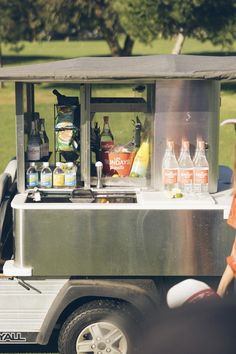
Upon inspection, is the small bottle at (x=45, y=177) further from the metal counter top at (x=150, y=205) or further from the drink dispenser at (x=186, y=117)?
the drink dispenser at (x=186, y=117)

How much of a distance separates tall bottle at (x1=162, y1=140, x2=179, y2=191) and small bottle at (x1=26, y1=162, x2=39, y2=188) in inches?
33.3

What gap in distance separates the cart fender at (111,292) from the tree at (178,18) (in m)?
23.2

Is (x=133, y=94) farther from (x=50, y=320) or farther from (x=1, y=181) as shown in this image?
(x=50, y=320)

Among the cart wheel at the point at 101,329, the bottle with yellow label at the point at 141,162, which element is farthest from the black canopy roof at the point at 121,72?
the cart wheel at the point at 101,329

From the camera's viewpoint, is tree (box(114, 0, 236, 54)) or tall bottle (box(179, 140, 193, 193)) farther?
tree (box(114, 0, 236, 54))

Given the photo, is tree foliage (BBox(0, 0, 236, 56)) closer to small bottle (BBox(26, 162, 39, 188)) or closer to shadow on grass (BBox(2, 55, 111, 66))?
shadow on grass (BBox(2, 55, 111, 66))

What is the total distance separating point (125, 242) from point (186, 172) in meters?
0.66

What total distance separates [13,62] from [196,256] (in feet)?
142

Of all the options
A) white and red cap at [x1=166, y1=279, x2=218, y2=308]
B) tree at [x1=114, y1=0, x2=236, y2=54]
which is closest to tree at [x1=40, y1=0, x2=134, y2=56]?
tree at [x1=114, y1=0, x2=236, y2=54]

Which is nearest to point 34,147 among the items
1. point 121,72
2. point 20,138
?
point 20,138

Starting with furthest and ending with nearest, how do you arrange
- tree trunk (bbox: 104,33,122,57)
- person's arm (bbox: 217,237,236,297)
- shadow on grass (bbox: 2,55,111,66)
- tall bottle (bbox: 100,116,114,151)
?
shadow on grass (bbox: 2,55,111,66)
tree trunk (bbox: 104,33,122,57)
tall bottle (bbox: 100,116,114,151)
person's arm (bbox: 217,237,236,297)

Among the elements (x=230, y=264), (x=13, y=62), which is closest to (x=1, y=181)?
(x=230, y=264)

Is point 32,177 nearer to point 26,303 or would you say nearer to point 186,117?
point 26,303

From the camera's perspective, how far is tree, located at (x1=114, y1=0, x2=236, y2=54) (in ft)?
91.4
